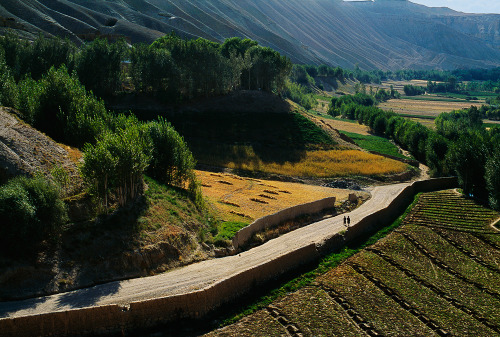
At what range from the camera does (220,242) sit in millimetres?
42719

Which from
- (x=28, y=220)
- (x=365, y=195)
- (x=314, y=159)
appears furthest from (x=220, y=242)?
(x=314, y=159)

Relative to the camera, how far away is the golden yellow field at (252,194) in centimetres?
5275

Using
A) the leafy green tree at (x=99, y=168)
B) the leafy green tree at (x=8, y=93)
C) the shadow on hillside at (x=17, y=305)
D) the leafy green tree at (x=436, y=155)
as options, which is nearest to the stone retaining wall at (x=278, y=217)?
the leafy green tree at (x=99, y=168)

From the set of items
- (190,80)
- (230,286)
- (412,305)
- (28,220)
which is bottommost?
(412,305)

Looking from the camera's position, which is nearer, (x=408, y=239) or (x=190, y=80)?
(x=408, y=239)

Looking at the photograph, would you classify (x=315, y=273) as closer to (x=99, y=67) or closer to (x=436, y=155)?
(x=436, y=155)

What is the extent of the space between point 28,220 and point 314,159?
190 ft

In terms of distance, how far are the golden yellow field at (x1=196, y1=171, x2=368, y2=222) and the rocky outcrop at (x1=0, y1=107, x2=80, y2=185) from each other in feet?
55.7

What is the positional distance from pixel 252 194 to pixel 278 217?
38.5 ft

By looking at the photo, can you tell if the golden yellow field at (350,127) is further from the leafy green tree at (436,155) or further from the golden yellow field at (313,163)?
the golden yellow field at (313,163)

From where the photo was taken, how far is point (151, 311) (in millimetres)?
30922

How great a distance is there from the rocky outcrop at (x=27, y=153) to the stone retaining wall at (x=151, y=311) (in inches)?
509

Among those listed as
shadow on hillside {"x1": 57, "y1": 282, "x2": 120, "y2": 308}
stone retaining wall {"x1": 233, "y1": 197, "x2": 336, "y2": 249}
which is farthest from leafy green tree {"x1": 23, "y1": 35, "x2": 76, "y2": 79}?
shadow on hillside {"x1": 57, "y1": 282, "x2": 120, "y2": 308}

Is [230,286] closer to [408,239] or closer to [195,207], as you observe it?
[195,207]
